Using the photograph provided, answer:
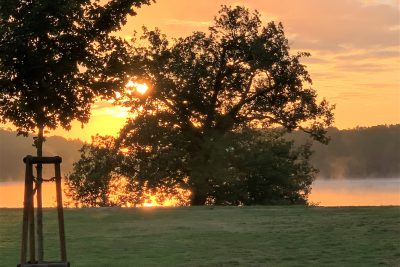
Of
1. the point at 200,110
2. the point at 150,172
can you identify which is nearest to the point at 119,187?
the point at 150,172

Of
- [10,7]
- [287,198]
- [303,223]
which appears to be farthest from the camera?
[287,198]

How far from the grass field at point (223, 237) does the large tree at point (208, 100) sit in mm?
13721

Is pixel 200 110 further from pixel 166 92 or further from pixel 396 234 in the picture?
pixel 396 234

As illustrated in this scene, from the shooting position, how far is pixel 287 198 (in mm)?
49375

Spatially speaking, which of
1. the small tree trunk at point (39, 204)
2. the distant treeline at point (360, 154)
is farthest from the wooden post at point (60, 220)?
the distant treeline at point (360, 154)

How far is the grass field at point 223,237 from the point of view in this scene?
17.9m

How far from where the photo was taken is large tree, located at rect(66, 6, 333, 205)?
150ft

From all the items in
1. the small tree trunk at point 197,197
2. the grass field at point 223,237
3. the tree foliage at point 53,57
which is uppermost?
the tree foliage at point 53,57

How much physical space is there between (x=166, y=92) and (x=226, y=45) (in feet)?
15.7

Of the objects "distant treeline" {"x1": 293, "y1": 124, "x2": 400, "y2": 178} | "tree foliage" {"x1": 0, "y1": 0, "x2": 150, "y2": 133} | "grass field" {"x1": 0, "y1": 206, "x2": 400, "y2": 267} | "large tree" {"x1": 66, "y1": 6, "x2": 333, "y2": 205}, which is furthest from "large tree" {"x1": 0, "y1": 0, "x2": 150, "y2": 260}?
"distant treeline" {"x1": 293, "y1": 124, "x2": 400, "y2": 178}

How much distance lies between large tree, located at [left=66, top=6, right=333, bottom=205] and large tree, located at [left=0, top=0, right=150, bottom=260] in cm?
2916

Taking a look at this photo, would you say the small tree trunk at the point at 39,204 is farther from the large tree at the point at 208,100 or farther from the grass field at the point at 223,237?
the large tree at the point at 208,100

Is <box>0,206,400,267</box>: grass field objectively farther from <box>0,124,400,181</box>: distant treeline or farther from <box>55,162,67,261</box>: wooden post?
<box>0,124,400,181</box>: distant treeline

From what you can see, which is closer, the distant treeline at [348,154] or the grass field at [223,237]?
the grass field at [223,237]
